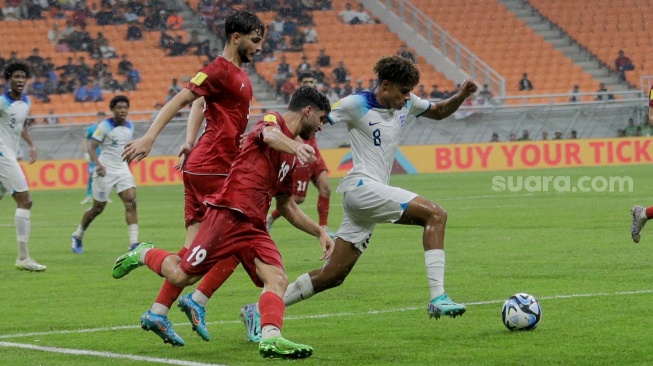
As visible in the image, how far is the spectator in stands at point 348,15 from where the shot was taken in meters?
41.6

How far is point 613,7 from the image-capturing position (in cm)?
4394

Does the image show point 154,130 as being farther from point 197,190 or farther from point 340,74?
point 340,74

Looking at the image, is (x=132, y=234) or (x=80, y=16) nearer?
(x=132, y=234)

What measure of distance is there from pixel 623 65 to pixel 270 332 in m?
36.0

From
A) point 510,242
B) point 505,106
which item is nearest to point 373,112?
point 510,242

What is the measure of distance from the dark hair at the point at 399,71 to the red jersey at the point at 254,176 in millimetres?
1317

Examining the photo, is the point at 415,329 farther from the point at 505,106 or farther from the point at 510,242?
the point at 505,106

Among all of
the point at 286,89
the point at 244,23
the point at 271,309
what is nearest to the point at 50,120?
the point at 286,89

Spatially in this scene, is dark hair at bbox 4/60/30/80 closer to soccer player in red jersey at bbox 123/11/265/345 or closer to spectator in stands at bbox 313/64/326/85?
soccer player in red jersey at bbox 123/11/265/345

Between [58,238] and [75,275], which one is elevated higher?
[75,275]

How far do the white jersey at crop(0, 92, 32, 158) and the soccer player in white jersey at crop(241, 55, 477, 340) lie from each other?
6.21 m

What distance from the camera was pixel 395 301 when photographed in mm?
9805

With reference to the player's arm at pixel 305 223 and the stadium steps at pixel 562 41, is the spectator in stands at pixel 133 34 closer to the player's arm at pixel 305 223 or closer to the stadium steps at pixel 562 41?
the stadium steps at pixel 562 41

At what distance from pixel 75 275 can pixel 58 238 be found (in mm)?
5307
